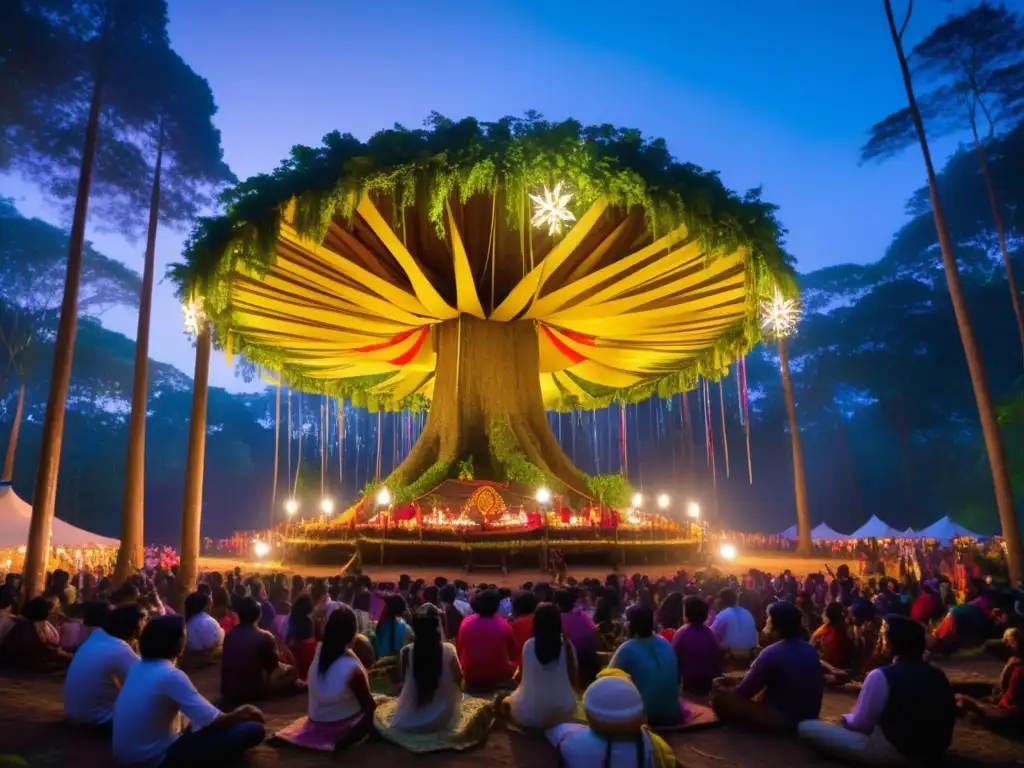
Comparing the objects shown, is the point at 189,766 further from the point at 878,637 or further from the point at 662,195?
the point at 662,195

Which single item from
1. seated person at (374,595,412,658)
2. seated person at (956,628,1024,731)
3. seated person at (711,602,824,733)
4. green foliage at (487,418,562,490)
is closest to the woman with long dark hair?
seated person at (374,595,412,658)

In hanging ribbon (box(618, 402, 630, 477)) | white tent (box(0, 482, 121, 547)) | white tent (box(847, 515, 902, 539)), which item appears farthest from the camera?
hanging ribbon (box(618, 402, 630, 477))

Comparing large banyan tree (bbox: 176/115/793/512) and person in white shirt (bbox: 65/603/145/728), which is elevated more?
large banyan tree (bbox: 176/115/793/512)

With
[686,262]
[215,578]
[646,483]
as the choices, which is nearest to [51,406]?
[215,578]

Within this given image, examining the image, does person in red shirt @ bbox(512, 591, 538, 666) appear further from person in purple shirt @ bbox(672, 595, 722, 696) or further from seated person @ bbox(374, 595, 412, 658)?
person in purple shirt @ bbox(672, 595, 722, 696)

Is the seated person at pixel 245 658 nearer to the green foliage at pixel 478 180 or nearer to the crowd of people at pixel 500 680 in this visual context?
the crowd of people at pixel 500 680

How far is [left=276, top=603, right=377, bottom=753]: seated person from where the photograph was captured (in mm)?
4469

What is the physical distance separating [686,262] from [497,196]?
16.6 feet

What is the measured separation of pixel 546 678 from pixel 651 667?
78 cm

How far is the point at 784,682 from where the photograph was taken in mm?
4758

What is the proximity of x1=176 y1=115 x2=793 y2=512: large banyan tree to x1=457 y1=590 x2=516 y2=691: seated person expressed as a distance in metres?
7.81

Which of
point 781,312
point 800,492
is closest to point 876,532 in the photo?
point 800,492

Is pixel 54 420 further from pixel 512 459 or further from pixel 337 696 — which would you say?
pixel 337 696

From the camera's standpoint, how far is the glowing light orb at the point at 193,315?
534 inches
